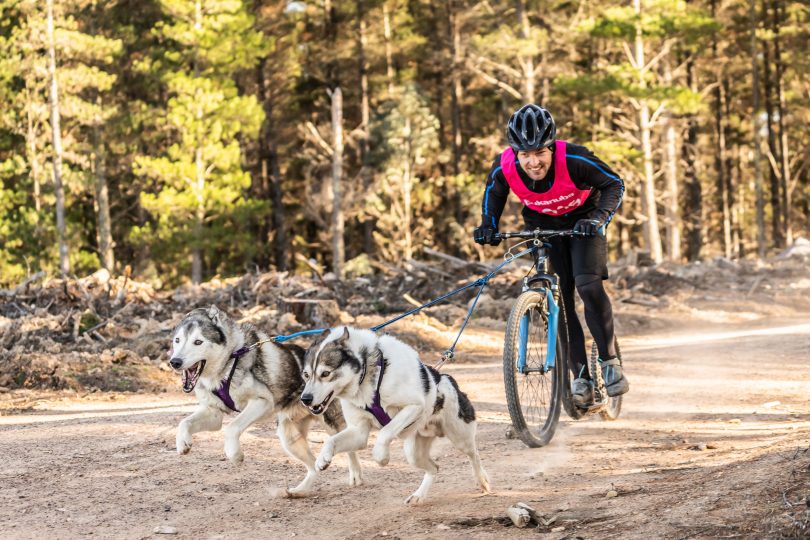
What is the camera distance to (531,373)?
7004 millimetres

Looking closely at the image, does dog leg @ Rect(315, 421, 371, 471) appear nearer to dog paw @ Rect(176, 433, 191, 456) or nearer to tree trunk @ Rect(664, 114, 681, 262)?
dog paw @ Rect(176, 433, 191, 456)

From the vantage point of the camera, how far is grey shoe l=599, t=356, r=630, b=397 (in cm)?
740

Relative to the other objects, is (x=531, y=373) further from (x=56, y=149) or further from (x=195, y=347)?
(x=56, y=149)

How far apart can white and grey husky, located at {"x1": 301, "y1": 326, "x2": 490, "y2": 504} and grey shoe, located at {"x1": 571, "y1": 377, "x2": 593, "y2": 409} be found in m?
1.86

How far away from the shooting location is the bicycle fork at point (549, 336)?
679cm

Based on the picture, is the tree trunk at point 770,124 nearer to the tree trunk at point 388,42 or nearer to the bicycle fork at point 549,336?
the tree trunk at point 388,42

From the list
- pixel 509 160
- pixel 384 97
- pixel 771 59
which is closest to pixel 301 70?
pixel 384 97

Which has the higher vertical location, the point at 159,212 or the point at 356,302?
the point at 159,212

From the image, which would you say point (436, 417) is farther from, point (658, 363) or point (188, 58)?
point (188, 58)

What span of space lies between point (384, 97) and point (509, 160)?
1466 inches

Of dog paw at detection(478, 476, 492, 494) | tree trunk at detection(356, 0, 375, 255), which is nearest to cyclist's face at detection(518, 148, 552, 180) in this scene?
dog paw at detection(478, 476, 492, 494)

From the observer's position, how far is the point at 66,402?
11648mm

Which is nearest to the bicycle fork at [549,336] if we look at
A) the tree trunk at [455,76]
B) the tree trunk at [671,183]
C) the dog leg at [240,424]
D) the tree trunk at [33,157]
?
the dog leg at [240,424]

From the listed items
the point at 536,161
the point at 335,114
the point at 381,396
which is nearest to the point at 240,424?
the point at 381,396
